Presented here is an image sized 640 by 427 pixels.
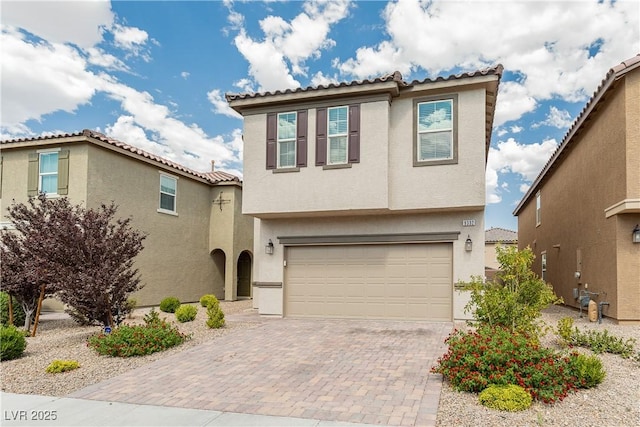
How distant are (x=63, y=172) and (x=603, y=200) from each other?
1707cm

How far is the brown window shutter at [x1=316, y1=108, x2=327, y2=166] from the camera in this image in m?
12.5

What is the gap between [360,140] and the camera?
12.1 metres

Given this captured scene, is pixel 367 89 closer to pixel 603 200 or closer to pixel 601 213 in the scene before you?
pixel 603 200

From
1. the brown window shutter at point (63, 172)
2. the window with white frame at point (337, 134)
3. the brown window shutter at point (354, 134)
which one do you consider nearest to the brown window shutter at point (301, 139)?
the window with white frame at point (337, 134)

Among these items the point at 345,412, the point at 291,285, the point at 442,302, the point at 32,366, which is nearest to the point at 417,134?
the point at 442,302

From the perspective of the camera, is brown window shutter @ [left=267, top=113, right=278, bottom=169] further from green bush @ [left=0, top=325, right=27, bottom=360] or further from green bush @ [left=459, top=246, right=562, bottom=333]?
green bush @ [left=0, top=325, right=27, bottom=360]

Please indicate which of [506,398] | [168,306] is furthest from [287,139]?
[506,398]

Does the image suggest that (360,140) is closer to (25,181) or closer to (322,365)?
(322,365)

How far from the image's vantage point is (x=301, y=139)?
41.7ft

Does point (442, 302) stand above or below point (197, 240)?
below

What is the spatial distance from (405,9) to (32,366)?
467 inches

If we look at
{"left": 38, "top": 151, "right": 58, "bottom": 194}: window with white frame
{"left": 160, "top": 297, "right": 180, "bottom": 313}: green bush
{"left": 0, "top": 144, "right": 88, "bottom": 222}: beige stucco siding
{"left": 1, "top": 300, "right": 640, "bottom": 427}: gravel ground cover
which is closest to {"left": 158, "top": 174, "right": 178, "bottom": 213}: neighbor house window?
{"left": 0, "top": 144, "right": 88, "bottom": 222}: beige stucco siding

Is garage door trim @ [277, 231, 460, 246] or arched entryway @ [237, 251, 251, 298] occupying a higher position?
garage door trim @ [277, 231, 460, 246]

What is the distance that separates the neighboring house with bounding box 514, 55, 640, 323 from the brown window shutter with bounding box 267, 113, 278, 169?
873 cm
